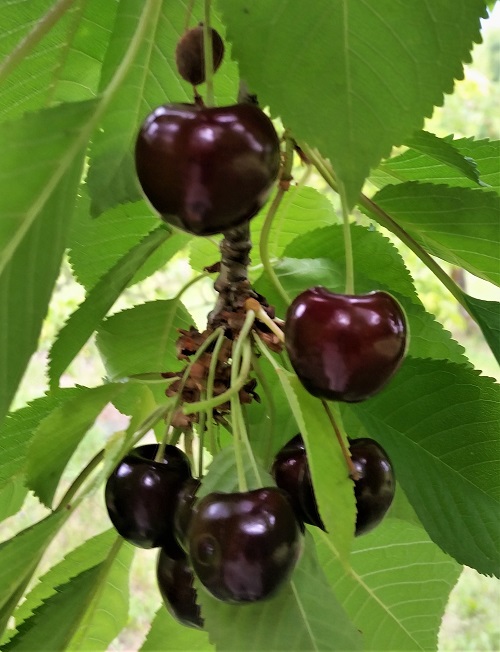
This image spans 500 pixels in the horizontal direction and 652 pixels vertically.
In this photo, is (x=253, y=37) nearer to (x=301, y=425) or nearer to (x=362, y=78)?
(x=362, y=78)

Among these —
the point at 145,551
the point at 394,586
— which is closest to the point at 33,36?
the point at 394,586

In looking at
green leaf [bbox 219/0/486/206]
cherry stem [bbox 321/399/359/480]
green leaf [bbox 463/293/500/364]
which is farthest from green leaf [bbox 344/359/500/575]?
green leaf [bbox 219/0/486/206]

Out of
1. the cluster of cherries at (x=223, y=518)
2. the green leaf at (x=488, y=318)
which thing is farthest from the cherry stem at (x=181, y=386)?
the green leaf at (x=488, y=318)

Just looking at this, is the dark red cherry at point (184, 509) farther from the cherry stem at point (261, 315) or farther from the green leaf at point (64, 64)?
the green leaf at point (64, 64)

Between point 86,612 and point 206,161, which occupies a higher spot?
point 206,161

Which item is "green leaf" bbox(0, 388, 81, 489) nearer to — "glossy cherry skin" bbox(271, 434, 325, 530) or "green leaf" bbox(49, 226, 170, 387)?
"green leaf" bbox(49, 226, 170, 387)

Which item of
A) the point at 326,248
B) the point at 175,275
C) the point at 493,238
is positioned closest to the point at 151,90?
the point at 326,248

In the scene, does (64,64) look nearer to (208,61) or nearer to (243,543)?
(208,61)
